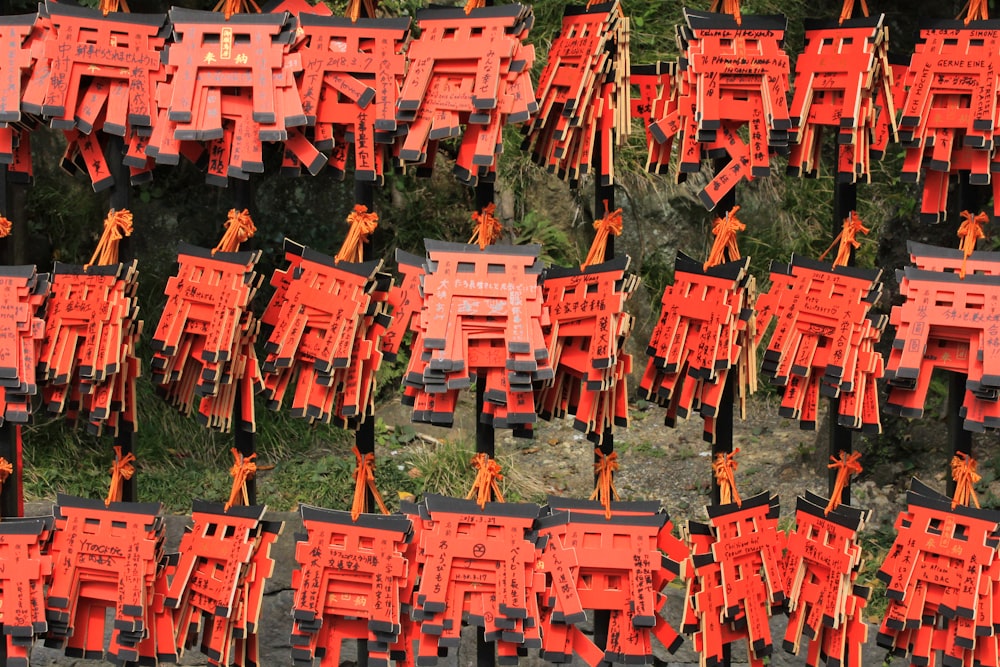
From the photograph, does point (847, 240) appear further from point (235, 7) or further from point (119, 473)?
point (119, 473)

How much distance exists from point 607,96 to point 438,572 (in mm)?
1279

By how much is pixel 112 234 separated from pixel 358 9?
35.0 inches

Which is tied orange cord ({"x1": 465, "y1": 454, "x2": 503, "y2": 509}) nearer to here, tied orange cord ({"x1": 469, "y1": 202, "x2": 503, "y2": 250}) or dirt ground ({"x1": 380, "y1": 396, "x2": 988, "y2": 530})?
tied orange cord ({"x1": 469, "y1": 202, "x2": 503, "y2": 250})

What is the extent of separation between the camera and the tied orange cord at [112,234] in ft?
11.3

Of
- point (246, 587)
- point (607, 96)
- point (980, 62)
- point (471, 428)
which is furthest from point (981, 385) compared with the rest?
point (471, 428)

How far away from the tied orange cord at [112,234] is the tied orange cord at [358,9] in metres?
0.80

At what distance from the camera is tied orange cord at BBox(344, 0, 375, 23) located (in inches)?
130

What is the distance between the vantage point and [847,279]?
3.33 metres

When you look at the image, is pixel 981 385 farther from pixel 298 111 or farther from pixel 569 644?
pixel 298 111

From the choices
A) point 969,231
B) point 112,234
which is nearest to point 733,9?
point 969,231

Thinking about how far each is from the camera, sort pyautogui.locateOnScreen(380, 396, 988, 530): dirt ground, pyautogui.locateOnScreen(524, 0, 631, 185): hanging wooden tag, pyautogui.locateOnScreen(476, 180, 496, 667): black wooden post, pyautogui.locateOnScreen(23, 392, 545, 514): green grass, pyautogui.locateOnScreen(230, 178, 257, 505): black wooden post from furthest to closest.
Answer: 1. pyautogui.locateOnScreen(23, 392, 545, 514): green grass
2. pyautogui.locateOnScreen(380, 396, 988, 530): dirt ground
3. pyautogui.locateOnScreen(230, 178, 257, 505): black wooden post
4. pyautogui.locateOnScreen(476, 180, 496, 667): black wooden post
5. pyautogui.locateOnScreen(524, 0, 631, 185): hanging wooden tag

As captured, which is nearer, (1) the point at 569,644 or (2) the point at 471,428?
(1) the point at 569,644

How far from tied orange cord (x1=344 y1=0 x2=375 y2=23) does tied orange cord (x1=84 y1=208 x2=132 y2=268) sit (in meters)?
0.80

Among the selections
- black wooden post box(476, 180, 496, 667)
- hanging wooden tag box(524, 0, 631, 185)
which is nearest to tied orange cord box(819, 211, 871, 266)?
hanging wooden tag box(524, 0, 631, 185)
